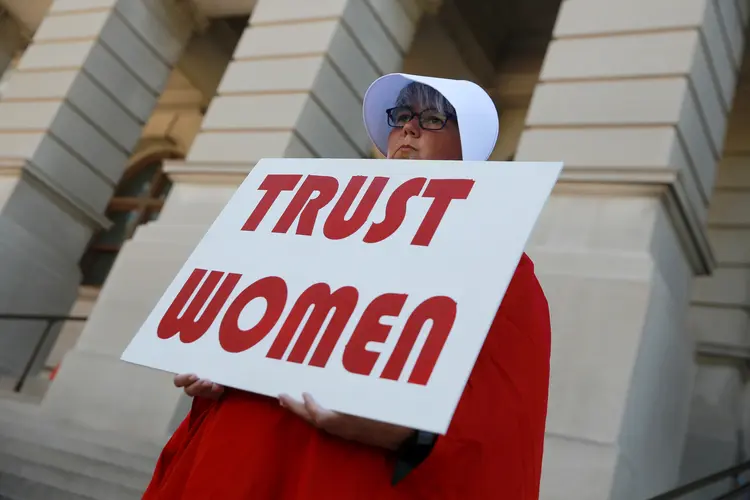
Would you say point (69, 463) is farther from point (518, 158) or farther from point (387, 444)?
point (387, 444)

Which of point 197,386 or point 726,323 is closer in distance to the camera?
point 197,386

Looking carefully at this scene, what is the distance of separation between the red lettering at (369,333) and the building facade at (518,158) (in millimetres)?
2948

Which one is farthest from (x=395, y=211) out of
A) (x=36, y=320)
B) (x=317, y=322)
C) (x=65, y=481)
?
(x=36, y=320)

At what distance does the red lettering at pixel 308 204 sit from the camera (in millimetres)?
1970

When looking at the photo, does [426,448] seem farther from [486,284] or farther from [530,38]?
[530,38]

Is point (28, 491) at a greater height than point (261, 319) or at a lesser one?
lesser

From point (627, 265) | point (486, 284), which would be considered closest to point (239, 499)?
point (486, 284)

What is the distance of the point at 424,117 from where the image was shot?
2123 millimetres

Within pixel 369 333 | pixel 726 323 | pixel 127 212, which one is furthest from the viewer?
pixel 127 212

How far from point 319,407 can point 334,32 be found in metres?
6.55

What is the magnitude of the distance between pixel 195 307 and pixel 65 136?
8262 millimetres

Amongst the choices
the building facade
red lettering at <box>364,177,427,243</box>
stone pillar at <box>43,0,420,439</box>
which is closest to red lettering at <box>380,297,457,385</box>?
red lettering at <box>364,177,427,243</box>

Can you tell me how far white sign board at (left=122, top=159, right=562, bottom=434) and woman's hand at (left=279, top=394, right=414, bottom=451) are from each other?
0.03 metres

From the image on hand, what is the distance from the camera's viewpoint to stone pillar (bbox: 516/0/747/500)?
436 cm
